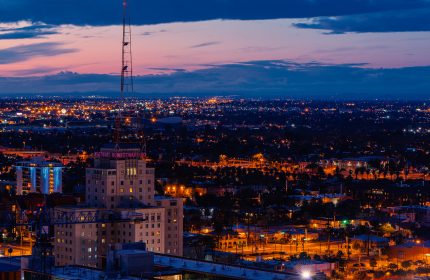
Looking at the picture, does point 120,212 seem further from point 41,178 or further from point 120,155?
point 41,178

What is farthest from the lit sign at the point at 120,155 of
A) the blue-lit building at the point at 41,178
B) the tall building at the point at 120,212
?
the blue-lit building at the point at 41,178

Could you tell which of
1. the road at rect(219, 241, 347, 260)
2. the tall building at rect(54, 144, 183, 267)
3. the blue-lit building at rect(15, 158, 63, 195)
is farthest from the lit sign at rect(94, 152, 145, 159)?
the blue-lit building at rect(15, 158, 63, 195)

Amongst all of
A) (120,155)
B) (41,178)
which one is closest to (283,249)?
(120,155)

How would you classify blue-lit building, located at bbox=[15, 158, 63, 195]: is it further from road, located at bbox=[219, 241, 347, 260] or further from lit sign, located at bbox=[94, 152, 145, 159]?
lit sign, located at bbox=[94, 152, 145, 159]

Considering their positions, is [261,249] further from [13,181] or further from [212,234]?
[13,181]

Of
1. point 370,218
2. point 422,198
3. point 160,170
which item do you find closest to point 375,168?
point 160,170

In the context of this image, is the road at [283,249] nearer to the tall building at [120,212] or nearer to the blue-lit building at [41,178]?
the tall building at [120,212]

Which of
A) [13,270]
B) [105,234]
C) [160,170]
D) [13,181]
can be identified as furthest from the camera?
[160,170]
